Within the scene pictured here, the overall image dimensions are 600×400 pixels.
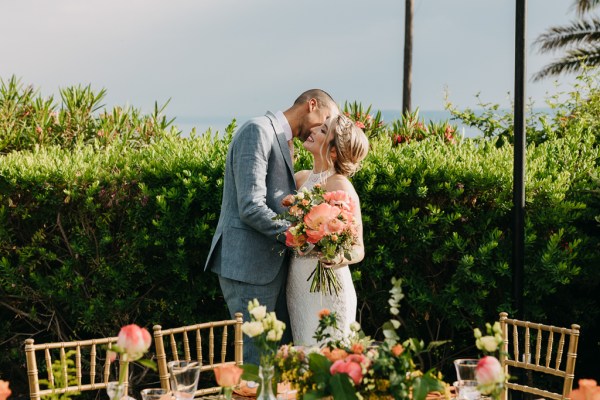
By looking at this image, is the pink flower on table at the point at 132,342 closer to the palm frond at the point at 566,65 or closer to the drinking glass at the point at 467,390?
the drinking glass at the point at 467,390

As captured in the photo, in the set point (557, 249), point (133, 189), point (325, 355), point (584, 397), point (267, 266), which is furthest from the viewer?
point (133, 189)

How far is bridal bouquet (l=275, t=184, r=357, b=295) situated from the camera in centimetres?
397

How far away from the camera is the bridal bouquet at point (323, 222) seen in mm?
3971

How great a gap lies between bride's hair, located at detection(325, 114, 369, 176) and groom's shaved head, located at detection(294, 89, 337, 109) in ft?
1.07

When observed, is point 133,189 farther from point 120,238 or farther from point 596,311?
point 596,311

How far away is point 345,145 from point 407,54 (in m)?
10.4

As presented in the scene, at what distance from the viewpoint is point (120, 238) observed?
6270 mm

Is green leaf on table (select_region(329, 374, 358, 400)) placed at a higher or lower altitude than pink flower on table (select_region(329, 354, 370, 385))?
lower

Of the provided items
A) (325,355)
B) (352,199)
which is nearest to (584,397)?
(325,355)

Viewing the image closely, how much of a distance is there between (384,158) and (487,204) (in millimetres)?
832

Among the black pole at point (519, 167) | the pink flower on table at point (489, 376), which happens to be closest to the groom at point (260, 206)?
the black pole at point (519, 167)

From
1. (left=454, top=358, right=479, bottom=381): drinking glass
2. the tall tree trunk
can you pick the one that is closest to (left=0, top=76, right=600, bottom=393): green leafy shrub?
(left=454, top=358, right=479, bottom=381): drinking glass

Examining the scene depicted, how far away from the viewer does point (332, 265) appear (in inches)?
176

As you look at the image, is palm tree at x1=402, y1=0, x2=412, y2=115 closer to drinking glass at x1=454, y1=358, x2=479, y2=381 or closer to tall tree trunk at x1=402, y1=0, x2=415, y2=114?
tall tree trunk at x1=402, y1=0, x2=415, y2=114
